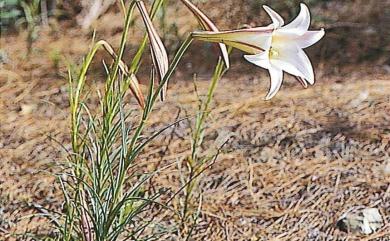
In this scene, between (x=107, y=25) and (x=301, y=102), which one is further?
(x=107, y=25)

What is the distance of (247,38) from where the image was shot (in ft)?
4.56

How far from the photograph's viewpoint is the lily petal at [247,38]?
1.38 meters

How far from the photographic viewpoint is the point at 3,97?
10.1ft

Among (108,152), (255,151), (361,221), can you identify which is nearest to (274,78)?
(108,152)

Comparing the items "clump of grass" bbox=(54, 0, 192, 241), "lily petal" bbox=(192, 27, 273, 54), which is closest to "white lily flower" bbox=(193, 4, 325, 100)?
"lily petal" bbox=(192, 27, 273, 54)

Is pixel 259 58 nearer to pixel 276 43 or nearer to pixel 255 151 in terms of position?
pixel 276 43

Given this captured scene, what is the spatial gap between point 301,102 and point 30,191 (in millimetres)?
1096

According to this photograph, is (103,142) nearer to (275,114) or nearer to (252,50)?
(252,50)

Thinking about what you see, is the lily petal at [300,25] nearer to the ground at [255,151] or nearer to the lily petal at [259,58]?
the lily petal at [259,58]

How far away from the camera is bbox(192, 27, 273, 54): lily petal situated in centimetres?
138

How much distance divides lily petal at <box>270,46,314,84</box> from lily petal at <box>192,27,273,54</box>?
0.06m

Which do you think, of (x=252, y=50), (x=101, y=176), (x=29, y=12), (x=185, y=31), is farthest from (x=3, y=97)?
(x=252, y=50)

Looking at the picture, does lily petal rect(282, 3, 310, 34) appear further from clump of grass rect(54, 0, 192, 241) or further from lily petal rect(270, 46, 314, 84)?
clump of grass rect(54, 0, 192, 241)

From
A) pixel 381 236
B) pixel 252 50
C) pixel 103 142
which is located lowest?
pixel 381 236
